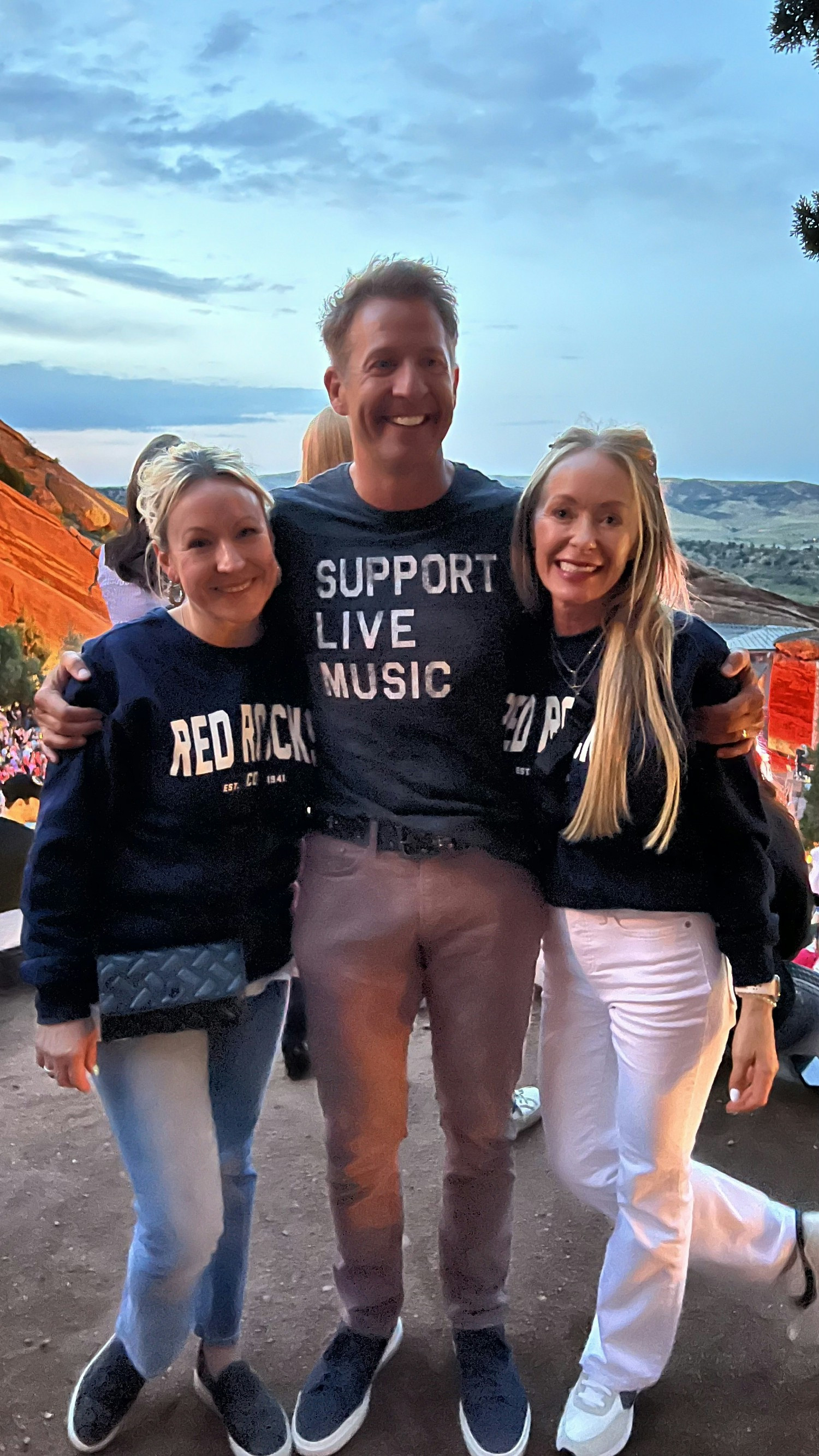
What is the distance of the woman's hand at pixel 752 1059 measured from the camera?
1369 millimetres

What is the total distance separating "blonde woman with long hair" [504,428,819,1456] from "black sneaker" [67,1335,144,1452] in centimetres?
70

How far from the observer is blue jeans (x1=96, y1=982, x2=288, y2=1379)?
1.25 metres

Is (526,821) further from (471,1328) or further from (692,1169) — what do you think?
(471,1328)

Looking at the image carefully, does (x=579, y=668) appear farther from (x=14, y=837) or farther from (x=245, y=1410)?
(x=14, y=837)

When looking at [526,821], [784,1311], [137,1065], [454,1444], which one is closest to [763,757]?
[784,1311]

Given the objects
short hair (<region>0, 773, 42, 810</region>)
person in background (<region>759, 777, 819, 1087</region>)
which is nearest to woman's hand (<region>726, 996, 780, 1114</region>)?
person in background (<region>759, 777, 819, 1087</region>)

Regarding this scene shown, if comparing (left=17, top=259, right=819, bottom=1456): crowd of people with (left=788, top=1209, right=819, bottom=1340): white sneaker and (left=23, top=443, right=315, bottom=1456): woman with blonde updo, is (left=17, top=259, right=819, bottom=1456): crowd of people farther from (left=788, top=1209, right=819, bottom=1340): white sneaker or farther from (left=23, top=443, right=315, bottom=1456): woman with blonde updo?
(left=788, top=1209, right=819, bottom=1340): white sneaker

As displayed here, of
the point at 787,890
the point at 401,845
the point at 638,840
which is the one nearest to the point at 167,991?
the point at 401,845

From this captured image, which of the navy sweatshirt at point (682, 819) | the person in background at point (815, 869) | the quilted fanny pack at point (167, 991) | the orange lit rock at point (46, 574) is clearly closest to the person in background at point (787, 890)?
the navy sweatshirt at point (682, 819)

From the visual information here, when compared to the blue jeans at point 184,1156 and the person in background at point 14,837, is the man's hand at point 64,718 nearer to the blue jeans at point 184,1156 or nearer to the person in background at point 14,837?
the blue jeans at point 184,1156

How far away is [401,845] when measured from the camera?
1298mm

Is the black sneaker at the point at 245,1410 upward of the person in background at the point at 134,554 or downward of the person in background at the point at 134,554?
downward

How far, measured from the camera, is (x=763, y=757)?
2.67m

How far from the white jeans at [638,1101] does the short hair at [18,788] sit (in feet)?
6.96
